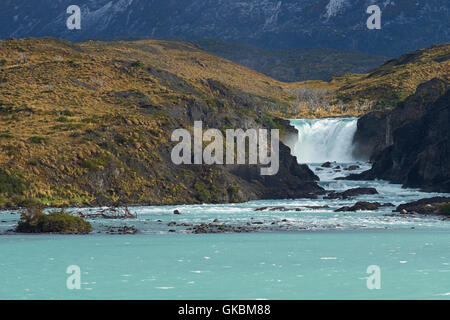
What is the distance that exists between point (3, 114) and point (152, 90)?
2981 centimetres

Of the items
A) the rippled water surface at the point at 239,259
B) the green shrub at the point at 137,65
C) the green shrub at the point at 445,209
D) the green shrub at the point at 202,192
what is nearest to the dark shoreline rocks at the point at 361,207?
the rippled water surface at the point at 239,259

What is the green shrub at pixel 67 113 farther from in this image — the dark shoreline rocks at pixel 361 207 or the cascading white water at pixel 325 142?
the cascading white water at pixel 325 142

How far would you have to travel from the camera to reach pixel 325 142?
16162cm

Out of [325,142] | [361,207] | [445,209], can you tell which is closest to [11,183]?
[361,207]

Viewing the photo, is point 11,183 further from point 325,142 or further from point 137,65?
point 325,142

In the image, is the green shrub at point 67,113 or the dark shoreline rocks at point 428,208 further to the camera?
the green shrub at point 67,113

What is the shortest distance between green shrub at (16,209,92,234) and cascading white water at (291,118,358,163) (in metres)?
99.8

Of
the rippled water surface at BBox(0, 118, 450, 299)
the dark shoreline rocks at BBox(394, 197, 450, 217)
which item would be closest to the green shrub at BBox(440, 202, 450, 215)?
the dark shoreline rocks at BBox(394, 197, 450, 217)

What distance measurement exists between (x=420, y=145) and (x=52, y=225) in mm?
70753

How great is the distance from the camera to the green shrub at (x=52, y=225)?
59.3 m

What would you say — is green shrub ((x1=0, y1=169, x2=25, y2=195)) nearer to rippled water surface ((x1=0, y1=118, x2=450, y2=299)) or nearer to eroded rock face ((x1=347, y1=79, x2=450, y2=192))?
rippled water surface ((x1=0, y1=118, x2=450, y2=299))

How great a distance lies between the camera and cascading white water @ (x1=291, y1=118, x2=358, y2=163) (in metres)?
158

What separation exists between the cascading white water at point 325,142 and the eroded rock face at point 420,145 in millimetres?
9461
